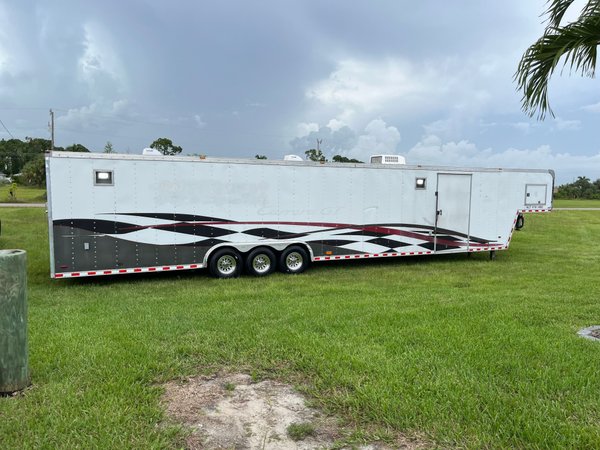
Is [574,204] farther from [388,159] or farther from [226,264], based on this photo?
[226,264]

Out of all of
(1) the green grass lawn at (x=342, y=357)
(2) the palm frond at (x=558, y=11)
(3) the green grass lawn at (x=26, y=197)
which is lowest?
(1) the green grass lawn at (x=342, y=357)

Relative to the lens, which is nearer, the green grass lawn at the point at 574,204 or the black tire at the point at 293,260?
the black tire at the point at 293,260

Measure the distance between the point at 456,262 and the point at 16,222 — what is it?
17440 millimetres

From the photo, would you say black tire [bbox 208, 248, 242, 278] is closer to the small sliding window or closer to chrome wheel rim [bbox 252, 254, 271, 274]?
chrome wheel rim [bbox 252, 254, 271, 274]

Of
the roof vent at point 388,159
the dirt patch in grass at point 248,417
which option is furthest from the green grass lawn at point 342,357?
the roof vent at point 388,159

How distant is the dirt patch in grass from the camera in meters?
3.04

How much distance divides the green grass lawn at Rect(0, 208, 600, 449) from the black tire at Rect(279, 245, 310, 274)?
1900 millimetres

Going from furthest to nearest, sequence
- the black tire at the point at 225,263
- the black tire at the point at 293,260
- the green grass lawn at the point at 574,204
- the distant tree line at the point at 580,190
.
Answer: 1. the distant tree line at the point at 580,190
2. the green grass lawn at the point at 574,204
3. the black tire at the point at 293,260
4. the black tire at the point at 225,263

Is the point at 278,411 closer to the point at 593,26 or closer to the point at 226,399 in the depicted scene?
the point at 226,399

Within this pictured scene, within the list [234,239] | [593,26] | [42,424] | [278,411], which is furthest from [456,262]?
[42,424]

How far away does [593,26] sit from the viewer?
491 cm

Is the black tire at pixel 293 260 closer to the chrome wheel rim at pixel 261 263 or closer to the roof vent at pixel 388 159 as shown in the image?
the chrome wheel rim at pixel 261 263

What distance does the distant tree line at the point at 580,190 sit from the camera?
64062mm

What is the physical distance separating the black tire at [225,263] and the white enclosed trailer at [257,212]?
2cm
